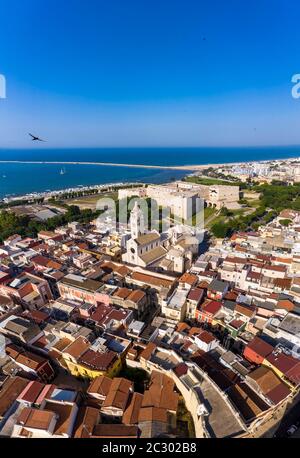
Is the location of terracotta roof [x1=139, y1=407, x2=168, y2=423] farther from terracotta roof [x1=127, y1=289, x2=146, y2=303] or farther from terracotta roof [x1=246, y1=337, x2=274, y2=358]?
terracotta roof [x1=127, y1=289, x2=146, y2=303]

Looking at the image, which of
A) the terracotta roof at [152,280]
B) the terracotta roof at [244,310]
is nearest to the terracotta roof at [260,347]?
the terracotta roof at [244,310]

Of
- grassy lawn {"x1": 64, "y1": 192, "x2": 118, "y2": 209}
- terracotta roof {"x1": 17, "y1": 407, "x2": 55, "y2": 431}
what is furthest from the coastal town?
grassy lawn {"x1": 64, "y1": 192, "x2": 118, "y2": 209}

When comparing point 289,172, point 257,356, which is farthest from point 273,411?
point 289,172

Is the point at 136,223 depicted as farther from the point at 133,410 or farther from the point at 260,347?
the point at 133,410

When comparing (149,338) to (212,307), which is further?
(212,307)

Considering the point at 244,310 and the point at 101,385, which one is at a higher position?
the point at 244,310

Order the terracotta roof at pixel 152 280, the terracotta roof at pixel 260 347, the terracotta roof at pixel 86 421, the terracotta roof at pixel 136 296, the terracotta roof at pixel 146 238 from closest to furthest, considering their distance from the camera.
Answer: the terracotta roof at pixel 86 421 < the terracotta roof at pixel 260 347 < the terracotta roof at pixel 136 296 < the terracotta roof at pixel 152 280 < the terracotta roof at pixel 146 238

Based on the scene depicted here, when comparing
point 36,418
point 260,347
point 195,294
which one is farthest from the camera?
point 195,294

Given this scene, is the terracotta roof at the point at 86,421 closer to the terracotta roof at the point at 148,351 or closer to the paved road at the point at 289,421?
the terracotta roof at the point at 148,351

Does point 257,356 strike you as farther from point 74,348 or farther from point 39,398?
point 39,398

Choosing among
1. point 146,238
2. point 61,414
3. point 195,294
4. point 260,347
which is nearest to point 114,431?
point 61,414
